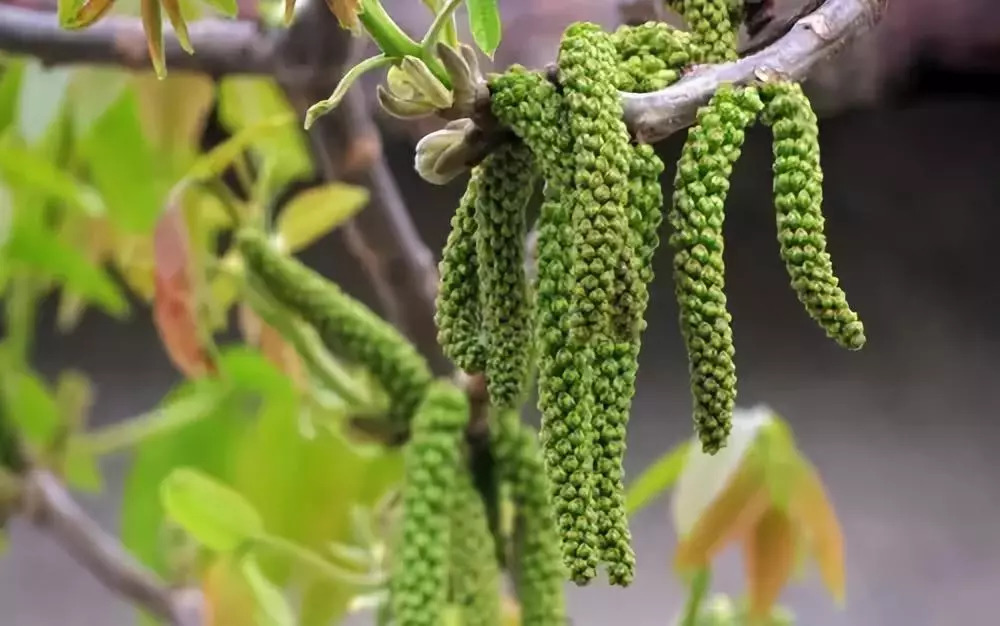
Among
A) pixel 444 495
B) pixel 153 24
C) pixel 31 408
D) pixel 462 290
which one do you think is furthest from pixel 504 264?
pixel 31 408

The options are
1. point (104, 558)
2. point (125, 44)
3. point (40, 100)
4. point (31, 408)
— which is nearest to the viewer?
point (125, 44)

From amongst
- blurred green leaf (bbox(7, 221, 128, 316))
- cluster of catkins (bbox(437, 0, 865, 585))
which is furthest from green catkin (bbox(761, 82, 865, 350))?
blurred green leaf (bbox(7, 221, 128, 316))

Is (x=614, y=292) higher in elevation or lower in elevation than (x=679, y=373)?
lower

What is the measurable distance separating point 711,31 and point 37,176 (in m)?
0.58

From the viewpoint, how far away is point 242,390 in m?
0.79

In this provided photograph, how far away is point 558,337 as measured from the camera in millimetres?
256

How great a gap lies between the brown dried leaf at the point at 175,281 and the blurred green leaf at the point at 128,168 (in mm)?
133

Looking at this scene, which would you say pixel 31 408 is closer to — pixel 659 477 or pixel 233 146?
pixel 233 146

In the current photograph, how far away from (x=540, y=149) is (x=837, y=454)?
39.5 inches

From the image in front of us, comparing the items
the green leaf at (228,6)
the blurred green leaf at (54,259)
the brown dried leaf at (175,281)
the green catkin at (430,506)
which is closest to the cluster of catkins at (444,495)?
the green catkin at (430,506)

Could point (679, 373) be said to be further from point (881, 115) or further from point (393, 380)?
point (393, 380)

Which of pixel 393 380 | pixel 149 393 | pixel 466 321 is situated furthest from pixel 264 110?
pixel 149 393

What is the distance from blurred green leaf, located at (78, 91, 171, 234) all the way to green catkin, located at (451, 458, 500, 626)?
410 millimetres

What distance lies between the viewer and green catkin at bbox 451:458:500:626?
0.49 m
